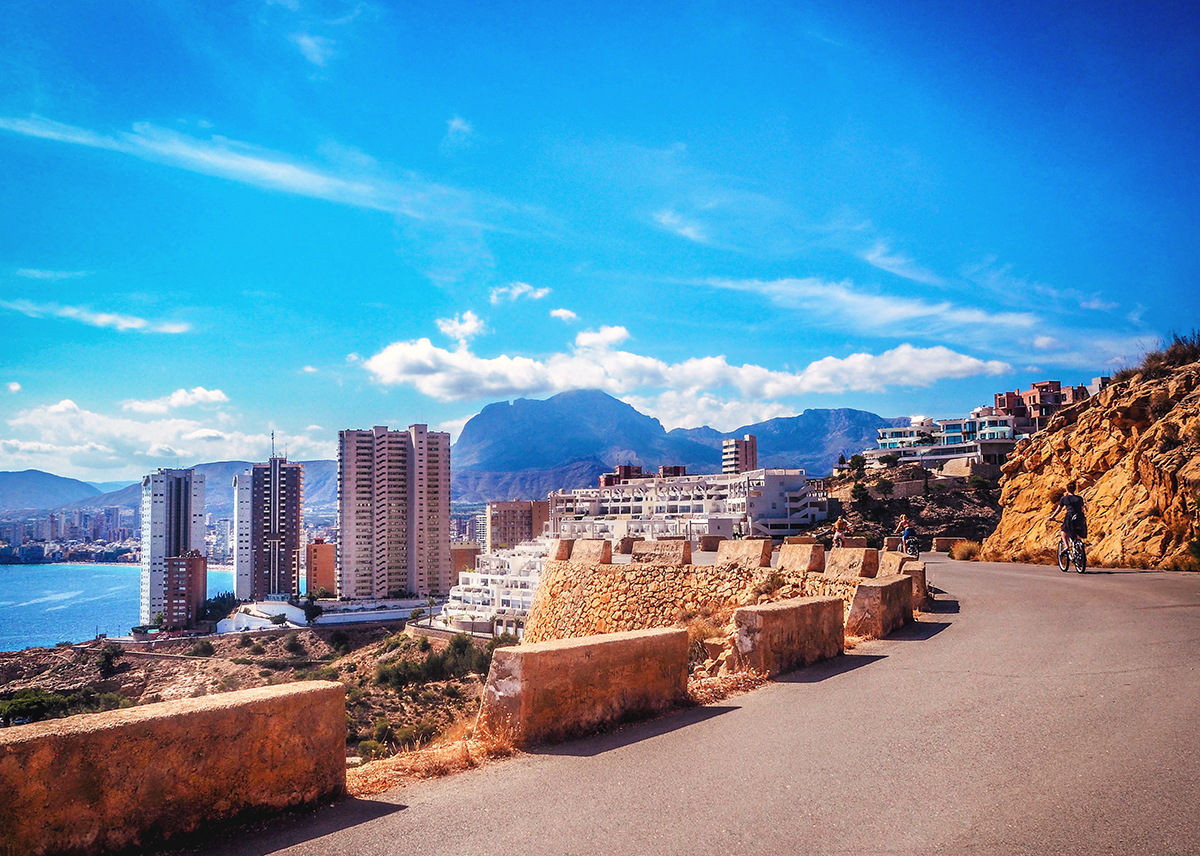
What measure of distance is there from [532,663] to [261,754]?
1.82m

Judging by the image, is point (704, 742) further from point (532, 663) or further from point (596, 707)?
point (532, 663)

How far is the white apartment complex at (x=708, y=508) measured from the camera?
6994cm

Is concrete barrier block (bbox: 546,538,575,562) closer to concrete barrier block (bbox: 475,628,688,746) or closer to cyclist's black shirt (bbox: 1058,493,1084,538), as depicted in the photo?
cyclist's black shirt (bbox: 1058,493,1084,538)

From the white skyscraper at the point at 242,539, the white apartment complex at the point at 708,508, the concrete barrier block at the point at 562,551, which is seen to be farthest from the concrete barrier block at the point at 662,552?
the white skyscraper at the point at 242,539

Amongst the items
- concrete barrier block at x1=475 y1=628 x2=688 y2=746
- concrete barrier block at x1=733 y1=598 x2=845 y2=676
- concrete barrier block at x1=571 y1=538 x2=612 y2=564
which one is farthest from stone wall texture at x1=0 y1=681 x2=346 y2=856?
concrete barrier block at x1=571 y1=538 x2=612 y2=564

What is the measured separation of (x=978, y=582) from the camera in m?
15.6

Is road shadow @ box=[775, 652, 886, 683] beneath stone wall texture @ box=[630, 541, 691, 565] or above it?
beneath

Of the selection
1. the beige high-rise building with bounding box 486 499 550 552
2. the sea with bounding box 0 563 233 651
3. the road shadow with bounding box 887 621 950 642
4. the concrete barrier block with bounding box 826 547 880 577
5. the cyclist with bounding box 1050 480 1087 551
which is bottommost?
the sea with bounding box 0 563 233 651

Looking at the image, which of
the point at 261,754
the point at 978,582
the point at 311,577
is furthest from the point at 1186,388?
the point at 311,577

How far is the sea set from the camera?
93688 mm

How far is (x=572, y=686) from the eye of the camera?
526 cm

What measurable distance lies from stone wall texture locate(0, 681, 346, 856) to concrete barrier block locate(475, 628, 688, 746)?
1.21 m

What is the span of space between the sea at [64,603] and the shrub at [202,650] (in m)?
19.3

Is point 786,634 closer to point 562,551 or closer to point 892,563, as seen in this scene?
point 892,563
